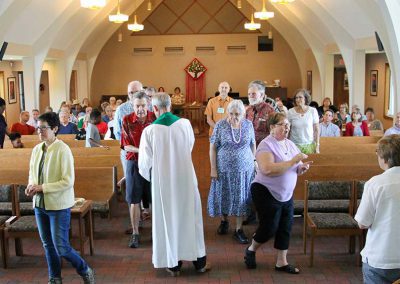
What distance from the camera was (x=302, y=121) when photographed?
22.8ft

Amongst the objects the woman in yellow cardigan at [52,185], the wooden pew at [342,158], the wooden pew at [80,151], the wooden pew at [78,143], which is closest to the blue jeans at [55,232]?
the woman in yellow cardigan at [52,185]

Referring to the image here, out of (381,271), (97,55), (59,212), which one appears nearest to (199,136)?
(97,55)

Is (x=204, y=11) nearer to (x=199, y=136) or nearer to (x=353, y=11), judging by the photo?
(x=199, y=136)

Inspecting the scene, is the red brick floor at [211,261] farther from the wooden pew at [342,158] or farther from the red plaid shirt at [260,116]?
the red plaid shirt at [260,116]

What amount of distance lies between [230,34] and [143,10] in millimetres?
3807

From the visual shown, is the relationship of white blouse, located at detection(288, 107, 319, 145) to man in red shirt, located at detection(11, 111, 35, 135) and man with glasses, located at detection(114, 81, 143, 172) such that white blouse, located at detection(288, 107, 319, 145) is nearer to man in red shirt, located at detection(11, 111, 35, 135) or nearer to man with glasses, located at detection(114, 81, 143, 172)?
man with glasses, located at detection(114, 81, 143, 172)

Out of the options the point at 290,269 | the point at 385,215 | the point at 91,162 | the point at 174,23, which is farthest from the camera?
the point at 174,23

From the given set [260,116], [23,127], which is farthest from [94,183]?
[23,127]

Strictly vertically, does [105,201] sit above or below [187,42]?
below

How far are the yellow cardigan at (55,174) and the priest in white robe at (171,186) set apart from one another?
30.0 inches

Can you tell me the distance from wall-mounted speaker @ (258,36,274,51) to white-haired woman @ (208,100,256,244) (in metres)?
17.4

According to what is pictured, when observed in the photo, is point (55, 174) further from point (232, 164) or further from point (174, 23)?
point (174, 23)

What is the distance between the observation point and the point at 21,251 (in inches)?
228

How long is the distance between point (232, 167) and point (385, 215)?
284cm
